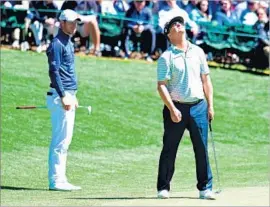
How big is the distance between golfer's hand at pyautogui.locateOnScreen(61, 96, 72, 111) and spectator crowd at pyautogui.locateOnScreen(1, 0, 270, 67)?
11.6 meters

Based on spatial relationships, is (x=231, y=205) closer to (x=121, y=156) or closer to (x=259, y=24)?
(x=121, y=156)

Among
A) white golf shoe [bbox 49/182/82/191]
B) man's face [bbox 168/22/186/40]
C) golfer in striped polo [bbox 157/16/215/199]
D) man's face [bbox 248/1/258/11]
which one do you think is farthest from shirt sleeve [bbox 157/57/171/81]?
man's face [bbox 248/1/258/11]

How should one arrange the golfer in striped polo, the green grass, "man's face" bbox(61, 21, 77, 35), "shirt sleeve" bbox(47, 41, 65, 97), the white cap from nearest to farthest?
the golfer in striped polo → "shirt sleeve" bbox(47, 41, 65, 97) → the white cap → "man's face" bbox(61, 21, 77, 35) → the green grass

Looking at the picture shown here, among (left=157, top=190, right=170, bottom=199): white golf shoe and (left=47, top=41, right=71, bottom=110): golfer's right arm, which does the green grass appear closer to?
(left=157, top=190, right=170, bottom=199): white golf shoe

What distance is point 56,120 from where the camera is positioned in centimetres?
1192

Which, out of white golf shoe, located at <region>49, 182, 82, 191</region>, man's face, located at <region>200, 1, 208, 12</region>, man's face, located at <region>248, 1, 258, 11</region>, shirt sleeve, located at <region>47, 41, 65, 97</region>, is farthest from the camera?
man's face, located at <region>248, 1, 258, 11</region>

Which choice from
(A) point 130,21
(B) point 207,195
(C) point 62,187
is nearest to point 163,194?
(B) point 207,195

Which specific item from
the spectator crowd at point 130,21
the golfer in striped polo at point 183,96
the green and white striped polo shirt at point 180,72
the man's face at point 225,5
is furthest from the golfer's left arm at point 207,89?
the man's face at point 225,5

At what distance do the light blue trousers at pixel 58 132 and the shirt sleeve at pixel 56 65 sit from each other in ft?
0.77

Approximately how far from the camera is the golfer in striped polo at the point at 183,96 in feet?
33.1

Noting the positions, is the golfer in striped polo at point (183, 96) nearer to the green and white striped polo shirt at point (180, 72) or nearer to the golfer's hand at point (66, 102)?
the green and white striped polo shirt at point (180, 72)

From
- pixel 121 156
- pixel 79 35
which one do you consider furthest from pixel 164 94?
pixel 79 35

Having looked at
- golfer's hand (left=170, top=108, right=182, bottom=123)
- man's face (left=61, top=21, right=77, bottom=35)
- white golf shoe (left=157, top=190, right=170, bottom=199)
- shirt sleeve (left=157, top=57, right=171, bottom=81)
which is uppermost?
man's face (left=61, top=21, right=77, bottom=35)

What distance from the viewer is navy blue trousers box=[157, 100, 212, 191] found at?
33.4 feet
